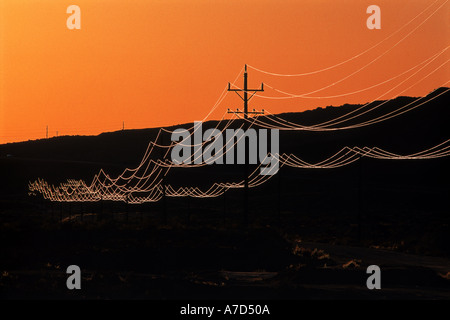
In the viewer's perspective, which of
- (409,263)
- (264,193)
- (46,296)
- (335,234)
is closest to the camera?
(46,296)

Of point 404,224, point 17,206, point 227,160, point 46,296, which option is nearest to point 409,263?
point 46,296

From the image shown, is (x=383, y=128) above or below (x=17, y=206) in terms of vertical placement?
above

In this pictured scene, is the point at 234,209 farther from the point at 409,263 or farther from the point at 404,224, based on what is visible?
the point at 409,263

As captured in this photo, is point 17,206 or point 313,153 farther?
point 313,153

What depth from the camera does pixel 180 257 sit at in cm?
3766

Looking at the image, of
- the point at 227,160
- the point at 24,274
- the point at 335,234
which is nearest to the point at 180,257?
the point at 24,274

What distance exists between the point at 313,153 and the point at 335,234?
11633cm

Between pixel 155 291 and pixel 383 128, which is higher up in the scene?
pixel 383 128

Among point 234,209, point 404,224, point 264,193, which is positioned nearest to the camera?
point 404,224

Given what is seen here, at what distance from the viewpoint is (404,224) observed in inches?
2842

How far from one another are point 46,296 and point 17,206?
95.0 meters

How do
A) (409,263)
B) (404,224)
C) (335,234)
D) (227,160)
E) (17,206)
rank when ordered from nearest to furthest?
(409,263) < (335,234) < (404,224) < (17,206) < (227,160)

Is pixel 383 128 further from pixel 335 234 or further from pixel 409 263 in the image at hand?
pixel 409 263

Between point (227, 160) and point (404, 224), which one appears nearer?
point (404, 224)
